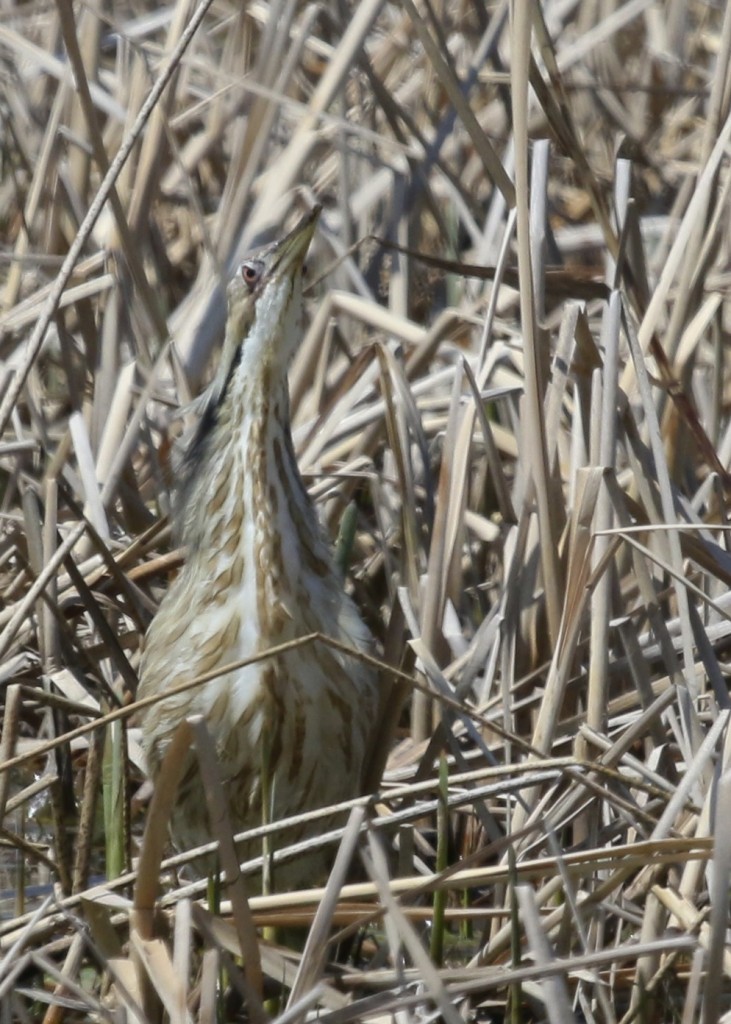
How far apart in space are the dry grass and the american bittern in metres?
0.13

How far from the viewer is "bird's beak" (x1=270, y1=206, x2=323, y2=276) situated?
2650 mm

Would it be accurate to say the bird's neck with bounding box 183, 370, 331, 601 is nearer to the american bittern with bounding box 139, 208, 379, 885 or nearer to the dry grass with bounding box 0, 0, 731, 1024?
the american bittern with bounding box 139, 208, 379, 885

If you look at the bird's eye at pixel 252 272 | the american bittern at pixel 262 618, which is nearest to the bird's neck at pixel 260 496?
the american bittern at pixel 262 618

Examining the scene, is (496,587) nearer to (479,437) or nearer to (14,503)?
(479,437)

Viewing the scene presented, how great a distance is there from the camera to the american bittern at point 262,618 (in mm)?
2678

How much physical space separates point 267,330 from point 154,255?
1.08m

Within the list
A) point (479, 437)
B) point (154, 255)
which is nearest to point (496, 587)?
point (479, 437)

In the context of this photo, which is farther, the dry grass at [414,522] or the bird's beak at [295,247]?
the bird's beak at [295,247]

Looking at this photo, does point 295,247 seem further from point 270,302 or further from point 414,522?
point 414,522

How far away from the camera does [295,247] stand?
2.68 m

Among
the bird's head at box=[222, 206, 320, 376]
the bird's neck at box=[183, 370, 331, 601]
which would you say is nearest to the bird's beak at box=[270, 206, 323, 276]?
the bird's head at box=[222, 206, 320, 376]

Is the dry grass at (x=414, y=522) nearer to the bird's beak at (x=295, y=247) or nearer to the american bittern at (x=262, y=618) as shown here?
the american bittern at (x=262, y=618)

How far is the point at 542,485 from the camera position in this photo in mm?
2514

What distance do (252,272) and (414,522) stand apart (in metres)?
0.50
